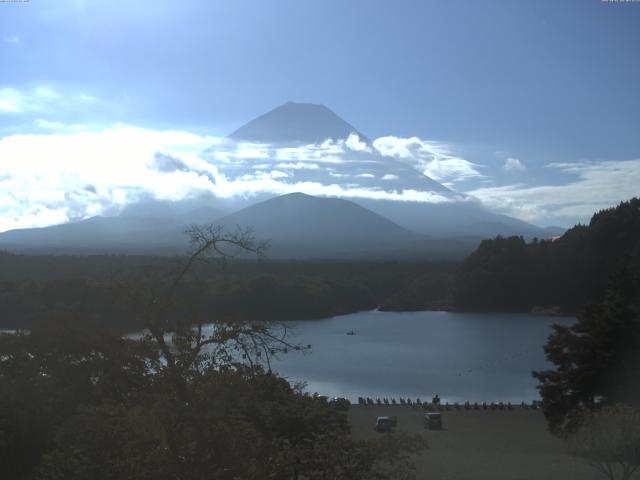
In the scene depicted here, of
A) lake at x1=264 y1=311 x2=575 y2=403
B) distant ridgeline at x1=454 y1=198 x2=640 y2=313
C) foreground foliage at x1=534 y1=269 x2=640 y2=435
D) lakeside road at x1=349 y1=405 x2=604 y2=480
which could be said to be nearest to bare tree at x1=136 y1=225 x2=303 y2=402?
lakeside road at x1=349 y1=405 x2=604 y2=480

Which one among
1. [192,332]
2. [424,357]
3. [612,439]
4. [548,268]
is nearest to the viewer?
[192,332]

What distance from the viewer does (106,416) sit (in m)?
3.21

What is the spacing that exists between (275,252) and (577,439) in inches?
2794

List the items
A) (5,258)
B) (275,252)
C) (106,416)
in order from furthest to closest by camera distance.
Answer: (275,252), (5,258), (106,416)

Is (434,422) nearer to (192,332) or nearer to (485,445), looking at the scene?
(485,445)

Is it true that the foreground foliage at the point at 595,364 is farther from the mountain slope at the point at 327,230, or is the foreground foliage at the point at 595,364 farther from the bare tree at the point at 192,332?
the mountain slope at the point at 327,230

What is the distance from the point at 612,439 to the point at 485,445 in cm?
430

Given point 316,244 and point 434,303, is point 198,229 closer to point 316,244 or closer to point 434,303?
point 434,303

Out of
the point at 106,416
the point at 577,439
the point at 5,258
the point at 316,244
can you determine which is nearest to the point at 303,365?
the point at 577,439

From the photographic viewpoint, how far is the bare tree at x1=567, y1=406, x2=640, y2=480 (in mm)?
6199

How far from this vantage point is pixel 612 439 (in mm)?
6281

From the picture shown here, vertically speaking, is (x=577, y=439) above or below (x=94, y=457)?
below

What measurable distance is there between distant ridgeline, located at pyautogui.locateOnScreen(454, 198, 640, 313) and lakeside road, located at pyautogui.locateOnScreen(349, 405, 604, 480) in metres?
21.2

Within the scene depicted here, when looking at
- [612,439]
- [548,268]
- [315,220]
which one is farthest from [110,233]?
[612,439]
